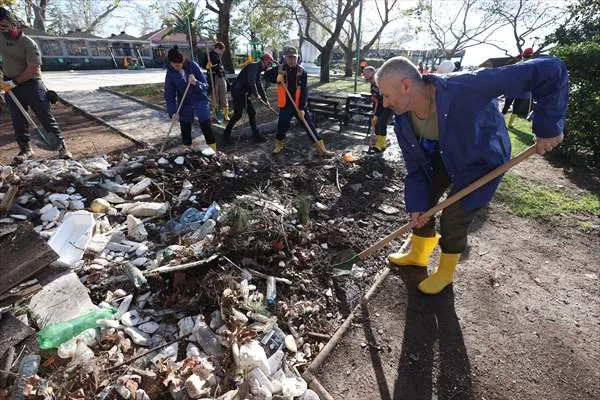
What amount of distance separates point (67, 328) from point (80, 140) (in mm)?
5992

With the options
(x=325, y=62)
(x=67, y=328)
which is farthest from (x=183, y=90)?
(x=325, y=62)

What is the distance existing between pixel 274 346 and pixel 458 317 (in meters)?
1.54

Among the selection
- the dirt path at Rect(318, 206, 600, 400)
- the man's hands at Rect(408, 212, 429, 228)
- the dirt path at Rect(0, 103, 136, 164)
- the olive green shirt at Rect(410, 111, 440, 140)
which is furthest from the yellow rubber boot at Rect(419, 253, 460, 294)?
the dirt path at Rect(0, 103, 136, 164)

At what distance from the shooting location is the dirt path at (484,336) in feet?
7.07

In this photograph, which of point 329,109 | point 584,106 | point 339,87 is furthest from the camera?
point 339,87

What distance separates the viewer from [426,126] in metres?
2.51

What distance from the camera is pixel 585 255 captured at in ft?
11.4

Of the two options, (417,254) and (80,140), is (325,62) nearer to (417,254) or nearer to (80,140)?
(80,140)

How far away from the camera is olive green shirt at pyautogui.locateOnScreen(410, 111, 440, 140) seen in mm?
2453

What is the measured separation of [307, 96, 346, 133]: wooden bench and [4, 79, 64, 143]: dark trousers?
5.78 metres

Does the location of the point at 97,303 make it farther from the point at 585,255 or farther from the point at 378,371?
→ the point at 585,255

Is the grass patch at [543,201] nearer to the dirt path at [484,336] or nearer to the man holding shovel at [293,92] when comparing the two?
the dirt path at [484,336]

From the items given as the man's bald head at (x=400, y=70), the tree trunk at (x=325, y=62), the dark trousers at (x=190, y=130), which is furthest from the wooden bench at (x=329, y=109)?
the tree trunk at (x=325, y=62)

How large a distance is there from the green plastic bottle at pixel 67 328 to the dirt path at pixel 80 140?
4476 millimetres
